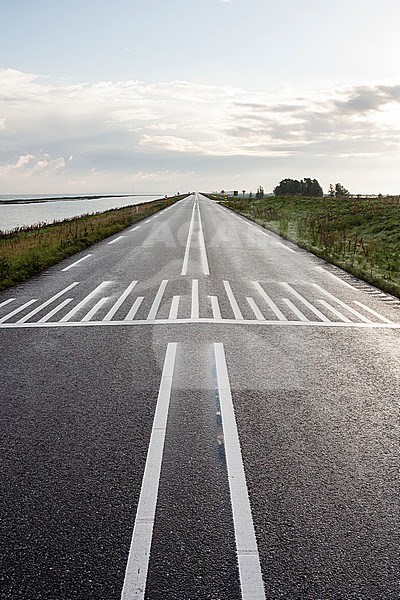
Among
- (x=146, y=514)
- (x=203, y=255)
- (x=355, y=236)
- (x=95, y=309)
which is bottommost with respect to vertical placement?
(x=146, y=514)

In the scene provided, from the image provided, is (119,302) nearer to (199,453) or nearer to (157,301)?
(157,301)

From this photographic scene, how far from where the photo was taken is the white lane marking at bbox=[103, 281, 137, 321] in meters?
9.31

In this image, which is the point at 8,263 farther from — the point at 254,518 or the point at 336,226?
the point at 336,226

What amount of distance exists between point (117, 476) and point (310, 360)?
3588 mm

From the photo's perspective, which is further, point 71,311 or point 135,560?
point 71,311

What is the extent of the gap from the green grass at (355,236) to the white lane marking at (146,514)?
27.0ft

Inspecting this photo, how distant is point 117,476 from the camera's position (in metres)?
4.05

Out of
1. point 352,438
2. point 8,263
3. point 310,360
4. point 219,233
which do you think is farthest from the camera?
point 219,233

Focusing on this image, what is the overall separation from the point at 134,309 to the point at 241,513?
6.57 metres

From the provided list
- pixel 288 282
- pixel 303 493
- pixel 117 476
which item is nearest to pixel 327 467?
pixel 303 493

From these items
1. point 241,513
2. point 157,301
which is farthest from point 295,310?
point 241,513

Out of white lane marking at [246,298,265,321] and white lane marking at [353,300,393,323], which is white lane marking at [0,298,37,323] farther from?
white lane marking at [353,300,393,323]

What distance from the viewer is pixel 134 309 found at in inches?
388

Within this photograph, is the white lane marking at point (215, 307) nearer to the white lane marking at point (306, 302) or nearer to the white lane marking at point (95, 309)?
the white lane marking at point (306, 302)
